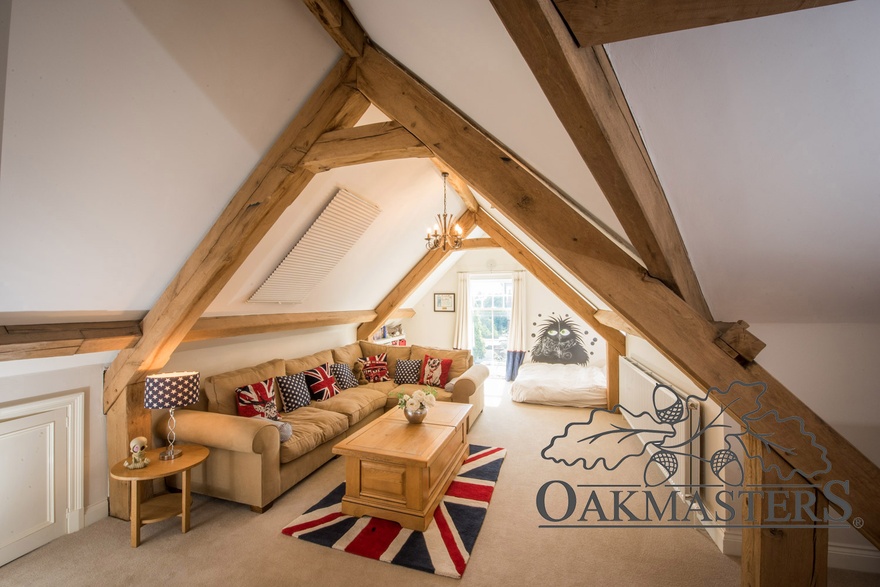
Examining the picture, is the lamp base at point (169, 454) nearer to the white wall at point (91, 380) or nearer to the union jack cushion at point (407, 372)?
the white wall at point (91, 380)

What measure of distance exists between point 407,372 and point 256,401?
2068 mm

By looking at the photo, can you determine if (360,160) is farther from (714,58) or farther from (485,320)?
(485,320)

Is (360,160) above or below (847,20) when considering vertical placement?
above

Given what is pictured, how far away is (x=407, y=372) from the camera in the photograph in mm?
4945

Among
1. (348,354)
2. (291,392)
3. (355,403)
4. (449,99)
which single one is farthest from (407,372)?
(449,99)

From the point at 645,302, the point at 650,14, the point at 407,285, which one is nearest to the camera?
the point at 650,14

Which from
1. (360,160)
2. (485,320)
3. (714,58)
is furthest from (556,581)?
(485,320)

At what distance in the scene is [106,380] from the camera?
8.46ft

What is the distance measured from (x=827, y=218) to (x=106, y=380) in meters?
3.90

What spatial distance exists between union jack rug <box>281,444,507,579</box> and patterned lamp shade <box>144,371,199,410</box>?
1039 mm

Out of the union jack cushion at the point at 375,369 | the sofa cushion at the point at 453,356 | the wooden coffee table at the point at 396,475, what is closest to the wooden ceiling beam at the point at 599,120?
the wooden coffee table at the point at 396,475

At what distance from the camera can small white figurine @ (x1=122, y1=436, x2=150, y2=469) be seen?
2.35 meters

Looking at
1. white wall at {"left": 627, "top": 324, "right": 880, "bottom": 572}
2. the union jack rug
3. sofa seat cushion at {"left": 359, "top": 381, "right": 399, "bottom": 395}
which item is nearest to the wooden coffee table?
the union jack rug

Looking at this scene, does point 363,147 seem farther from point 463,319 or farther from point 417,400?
point 463,319
